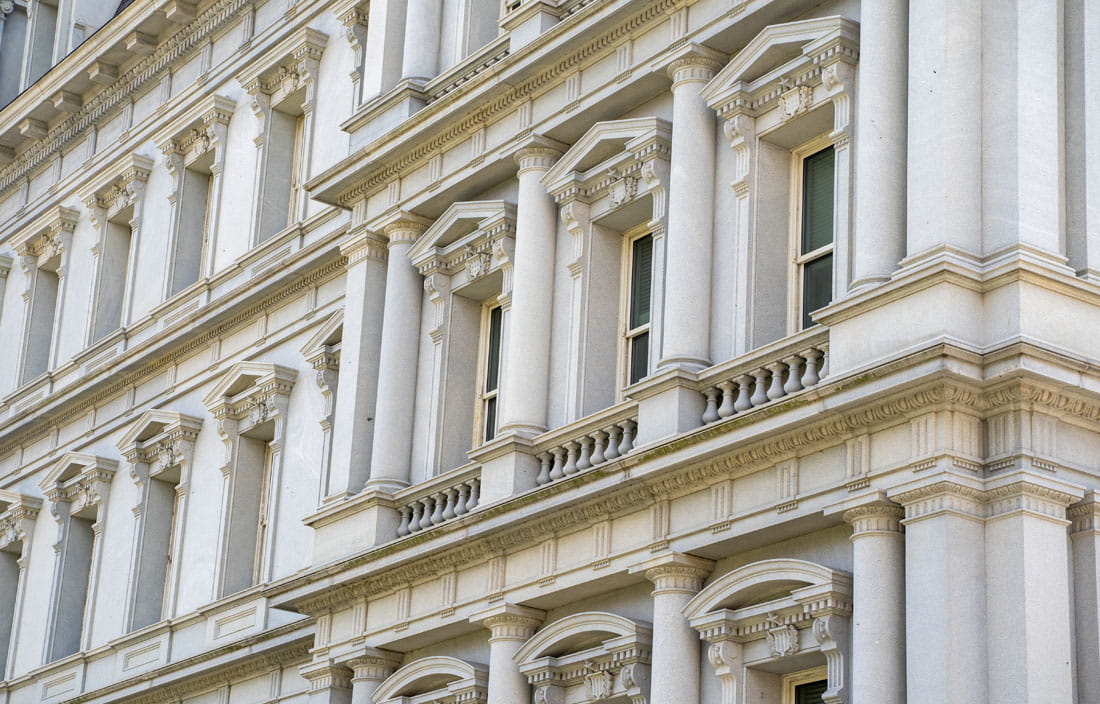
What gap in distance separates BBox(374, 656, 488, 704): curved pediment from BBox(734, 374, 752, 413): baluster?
4.21 metres

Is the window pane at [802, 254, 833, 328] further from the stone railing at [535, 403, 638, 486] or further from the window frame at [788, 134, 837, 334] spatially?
the stone railing at [535, 403, 638, 486]

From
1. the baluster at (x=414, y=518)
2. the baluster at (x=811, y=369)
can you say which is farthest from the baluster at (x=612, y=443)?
the baluster at (x=414, y=518)

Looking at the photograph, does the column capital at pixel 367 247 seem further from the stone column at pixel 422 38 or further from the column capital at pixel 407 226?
the stone column at pixel 422 38

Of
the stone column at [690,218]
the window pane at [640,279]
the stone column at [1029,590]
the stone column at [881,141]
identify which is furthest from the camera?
the window pane at [640,279]

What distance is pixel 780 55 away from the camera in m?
19.8

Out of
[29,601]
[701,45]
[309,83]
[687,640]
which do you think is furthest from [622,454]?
[29,601]

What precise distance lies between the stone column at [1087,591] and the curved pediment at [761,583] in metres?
1.82

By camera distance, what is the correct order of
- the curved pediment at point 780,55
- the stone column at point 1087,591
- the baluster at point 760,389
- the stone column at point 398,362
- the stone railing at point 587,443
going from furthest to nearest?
the stone column at point 398,362
the stone railing at point 587,443
the curved pediment at point 780,55
the baluster at point 760,389
the stone column at point 1087,591

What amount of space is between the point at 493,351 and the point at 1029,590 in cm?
880

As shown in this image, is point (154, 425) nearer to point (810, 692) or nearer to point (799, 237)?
point (799, 237)

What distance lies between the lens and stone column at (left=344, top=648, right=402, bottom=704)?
22438mm

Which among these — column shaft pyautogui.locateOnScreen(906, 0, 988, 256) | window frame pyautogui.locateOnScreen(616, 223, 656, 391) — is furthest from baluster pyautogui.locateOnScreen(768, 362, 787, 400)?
window frame pyautogui.locateOnScreen(616, 223, 656, 391)

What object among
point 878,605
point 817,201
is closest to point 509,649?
point 878,605

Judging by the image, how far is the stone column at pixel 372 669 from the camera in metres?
22.4
